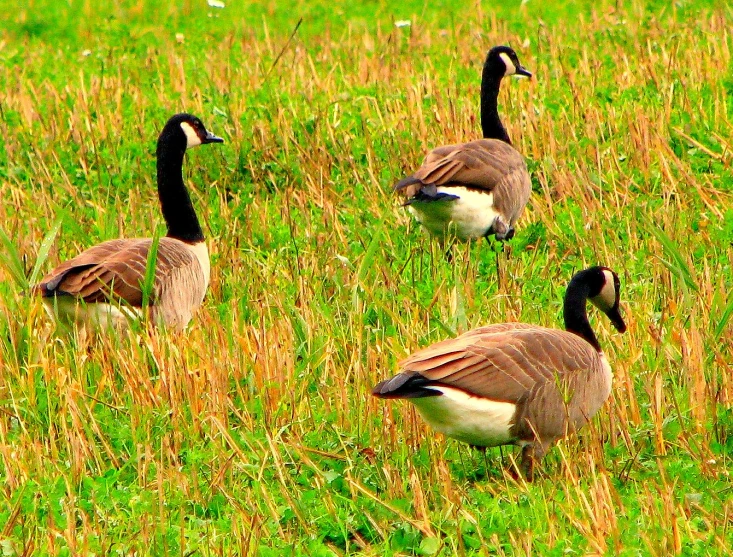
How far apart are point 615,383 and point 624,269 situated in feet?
5.32

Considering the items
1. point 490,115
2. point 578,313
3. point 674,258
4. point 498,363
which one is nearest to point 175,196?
point 490,115

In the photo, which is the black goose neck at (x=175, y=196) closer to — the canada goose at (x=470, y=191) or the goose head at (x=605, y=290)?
the canada goose at (x=470, y=191)

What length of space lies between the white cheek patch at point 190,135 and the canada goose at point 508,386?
10.2 feet

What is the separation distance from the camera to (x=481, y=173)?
7.59m

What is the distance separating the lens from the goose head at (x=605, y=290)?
5.33 metres

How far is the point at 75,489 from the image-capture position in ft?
15.4

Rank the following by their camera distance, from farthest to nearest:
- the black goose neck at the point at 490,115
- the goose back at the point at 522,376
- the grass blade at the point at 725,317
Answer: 1. the black goose neck at the point at 490,115
2. the grass blade at the point at 725,317
3. the goose back at the point at 522,376

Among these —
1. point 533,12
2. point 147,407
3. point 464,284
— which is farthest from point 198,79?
point 147,407

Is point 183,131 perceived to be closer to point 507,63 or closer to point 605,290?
point 507,63

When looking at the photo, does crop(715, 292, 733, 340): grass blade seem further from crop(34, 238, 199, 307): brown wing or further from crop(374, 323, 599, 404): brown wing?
crop(34, 238, 199, 307): brown wing

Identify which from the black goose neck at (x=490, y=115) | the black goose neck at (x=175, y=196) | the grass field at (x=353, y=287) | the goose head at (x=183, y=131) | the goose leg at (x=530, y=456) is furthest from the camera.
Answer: the black goose neck at (x=490, y=115)

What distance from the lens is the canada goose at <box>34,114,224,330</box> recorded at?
6.04 metres

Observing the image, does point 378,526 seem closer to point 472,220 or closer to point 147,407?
point 147,407

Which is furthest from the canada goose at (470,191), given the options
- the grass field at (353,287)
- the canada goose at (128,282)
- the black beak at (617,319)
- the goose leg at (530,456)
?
the goose leg at (530,456)
